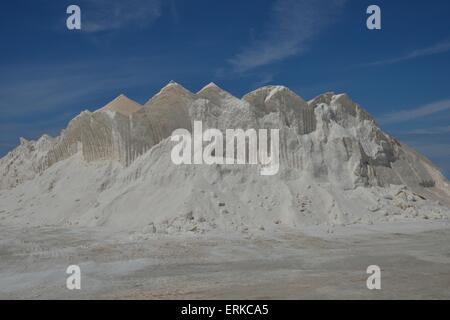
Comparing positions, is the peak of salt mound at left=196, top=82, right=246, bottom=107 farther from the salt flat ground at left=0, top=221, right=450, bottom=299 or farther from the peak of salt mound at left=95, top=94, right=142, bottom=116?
the salt flat ground at left=0, top=221, right=450, bottom=299

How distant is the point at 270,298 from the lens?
20.2 feet

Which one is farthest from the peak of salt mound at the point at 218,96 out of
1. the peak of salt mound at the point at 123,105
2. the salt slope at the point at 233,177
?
the peak of salt mound at the point at 123,105

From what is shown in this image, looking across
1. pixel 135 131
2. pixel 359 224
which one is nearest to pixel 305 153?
pixel 359 224

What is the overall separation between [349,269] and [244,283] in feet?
6.64

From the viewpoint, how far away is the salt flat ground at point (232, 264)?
21.8 ft

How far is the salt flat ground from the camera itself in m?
6.65

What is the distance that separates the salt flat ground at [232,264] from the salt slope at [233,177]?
77.1 inches

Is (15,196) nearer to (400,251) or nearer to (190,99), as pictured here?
(190,99)

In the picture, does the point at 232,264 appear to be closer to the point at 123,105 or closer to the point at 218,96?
the point at 218,96

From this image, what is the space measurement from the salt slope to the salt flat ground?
1958 millimetres

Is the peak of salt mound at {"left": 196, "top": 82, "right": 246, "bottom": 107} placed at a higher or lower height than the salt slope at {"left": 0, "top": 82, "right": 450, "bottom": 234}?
higher

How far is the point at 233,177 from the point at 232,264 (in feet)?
26.8

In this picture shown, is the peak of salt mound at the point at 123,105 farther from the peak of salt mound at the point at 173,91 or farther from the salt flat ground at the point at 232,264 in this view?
the salt flat ground at the point at 232,264

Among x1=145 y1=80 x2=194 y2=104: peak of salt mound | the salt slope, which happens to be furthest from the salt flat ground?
x1=145 y1=80 x2=194 y2=104: peak of salt mound
